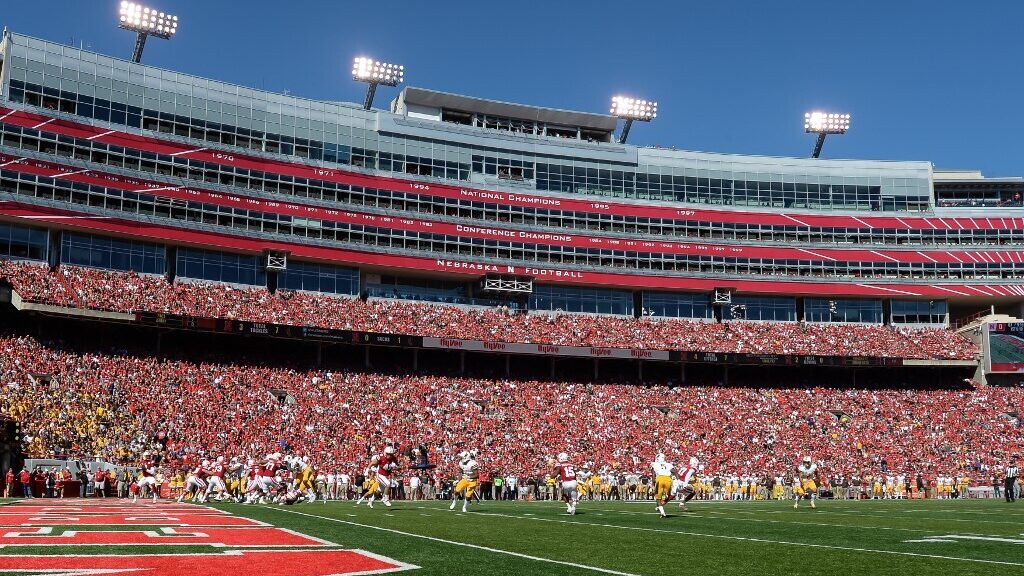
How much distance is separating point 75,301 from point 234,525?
32960 mm

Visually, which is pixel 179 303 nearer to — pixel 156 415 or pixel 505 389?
pixel 156 415

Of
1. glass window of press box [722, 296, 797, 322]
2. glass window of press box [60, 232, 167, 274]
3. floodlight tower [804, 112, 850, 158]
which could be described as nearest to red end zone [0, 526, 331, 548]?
glass window of press box [60, 232, 167, 274]

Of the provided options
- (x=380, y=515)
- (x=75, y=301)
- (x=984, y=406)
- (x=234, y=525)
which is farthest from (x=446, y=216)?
(x=234, y=525)

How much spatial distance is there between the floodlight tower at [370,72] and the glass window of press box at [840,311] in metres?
34.5

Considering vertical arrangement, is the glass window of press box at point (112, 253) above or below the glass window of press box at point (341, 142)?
below

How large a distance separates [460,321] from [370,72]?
731 inches

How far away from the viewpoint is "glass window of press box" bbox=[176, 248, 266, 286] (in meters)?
55.2

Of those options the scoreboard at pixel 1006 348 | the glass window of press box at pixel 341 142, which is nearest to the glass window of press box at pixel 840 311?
the glass window of press box at pixel 341 142

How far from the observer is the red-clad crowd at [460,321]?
159 ft

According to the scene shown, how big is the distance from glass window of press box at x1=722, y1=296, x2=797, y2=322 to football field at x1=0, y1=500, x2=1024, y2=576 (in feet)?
154

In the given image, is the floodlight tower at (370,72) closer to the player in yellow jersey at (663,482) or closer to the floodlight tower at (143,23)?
the floodlight tower at (143,23)

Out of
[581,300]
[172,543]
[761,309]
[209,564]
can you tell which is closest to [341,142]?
[581,300]

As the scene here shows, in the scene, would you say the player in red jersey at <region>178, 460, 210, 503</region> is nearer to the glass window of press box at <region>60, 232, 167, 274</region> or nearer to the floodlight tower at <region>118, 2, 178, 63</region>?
the glass window of press box at <region>60, 232, 167, 274</region>

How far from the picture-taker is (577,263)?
213ft
